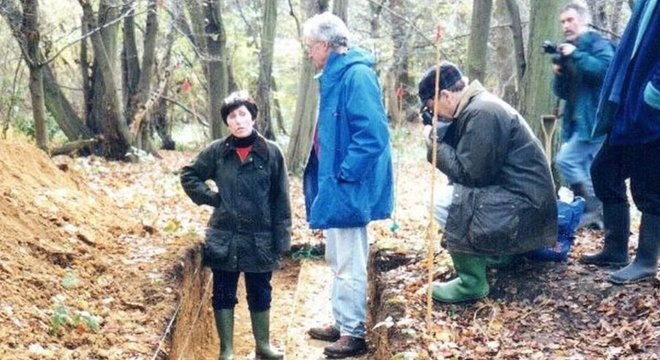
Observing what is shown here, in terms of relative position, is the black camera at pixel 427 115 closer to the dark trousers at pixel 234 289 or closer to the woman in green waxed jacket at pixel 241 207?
the woman in green waxed jacket at pixel 241 207

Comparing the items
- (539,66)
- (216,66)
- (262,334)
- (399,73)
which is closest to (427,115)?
(262,334)

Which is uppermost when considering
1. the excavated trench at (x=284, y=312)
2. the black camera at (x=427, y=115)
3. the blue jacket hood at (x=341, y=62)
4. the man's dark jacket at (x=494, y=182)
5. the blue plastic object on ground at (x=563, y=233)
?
the blue jacket hood at (x=341, y=62)

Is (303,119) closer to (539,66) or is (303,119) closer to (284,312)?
(284,312)

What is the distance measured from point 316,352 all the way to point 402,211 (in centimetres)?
632

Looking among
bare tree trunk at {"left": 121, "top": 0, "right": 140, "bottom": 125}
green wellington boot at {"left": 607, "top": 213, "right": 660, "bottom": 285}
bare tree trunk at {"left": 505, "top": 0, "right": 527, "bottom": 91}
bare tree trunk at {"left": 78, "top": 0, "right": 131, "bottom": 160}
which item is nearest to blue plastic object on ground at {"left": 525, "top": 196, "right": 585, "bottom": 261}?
green wellington boot at {"left": 607, "top": 213, "right": 660, "bottom": 285}

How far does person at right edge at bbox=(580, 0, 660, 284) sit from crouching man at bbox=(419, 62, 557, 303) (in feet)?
1.42

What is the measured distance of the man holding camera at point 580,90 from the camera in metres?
5.93

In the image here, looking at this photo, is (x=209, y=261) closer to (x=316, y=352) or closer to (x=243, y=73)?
(x=316, y=352)

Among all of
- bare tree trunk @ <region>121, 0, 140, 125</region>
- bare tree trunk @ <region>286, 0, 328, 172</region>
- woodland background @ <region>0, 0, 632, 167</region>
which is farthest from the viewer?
bare tree trunk @ <region>121, 0, 140, 125</region>

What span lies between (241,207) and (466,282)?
69.8 inches

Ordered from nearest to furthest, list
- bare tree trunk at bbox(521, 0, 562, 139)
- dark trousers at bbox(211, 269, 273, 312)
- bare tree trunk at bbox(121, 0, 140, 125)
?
dark trousers at bbox(211, 269, 273, 312), bare tree trunk at bbox(521, 0, 562, 139), bare tree trunk at bbox(121, 0, 140, 125)

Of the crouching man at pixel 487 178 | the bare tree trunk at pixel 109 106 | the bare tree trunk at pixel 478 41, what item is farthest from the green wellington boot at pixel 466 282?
the bare tree trunk at pixel 109 106

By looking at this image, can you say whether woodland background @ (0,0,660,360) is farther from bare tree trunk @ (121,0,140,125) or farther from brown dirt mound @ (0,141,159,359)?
bare tree trunk @ (121,0,140,125)

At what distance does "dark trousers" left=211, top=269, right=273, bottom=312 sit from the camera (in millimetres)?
5641
